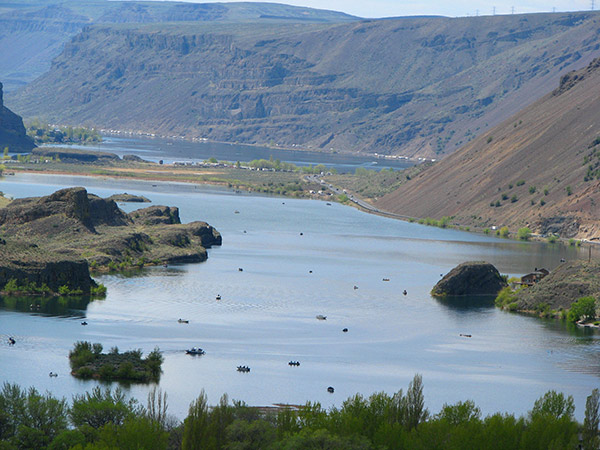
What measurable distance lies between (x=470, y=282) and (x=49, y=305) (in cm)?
4506

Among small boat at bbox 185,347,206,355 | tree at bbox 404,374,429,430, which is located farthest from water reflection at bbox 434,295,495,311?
tree at bbox 404,374,429,430

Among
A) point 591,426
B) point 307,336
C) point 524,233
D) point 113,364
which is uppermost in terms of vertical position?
point 524,233

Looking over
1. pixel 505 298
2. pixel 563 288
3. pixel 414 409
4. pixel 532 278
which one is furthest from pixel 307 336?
pixel 532 278

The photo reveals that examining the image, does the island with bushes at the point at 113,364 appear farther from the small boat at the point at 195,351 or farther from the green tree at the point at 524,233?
the green tree at the point at 524,233

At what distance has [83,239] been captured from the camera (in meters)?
146

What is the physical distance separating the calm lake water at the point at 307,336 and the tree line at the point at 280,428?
9.95 metres

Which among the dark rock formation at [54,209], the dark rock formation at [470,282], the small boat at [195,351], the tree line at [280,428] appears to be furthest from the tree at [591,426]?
the dark rock formation at [54,209]

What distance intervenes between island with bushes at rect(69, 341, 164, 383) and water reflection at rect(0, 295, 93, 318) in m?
20.2

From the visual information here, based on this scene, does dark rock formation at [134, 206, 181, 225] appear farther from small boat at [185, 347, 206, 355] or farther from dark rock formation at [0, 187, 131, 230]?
small boat at [185, 347, 206, 355]

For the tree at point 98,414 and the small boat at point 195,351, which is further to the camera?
the small boat at point 195,351

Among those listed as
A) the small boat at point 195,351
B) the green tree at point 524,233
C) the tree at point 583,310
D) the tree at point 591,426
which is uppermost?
the green tree at point 524,233

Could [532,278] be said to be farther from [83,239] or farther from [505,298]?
[83,239]

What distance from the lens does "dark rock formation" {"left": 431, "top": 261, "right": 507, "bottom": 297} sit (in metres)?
128

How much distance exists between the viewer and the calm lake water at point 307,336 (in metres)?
79.5
